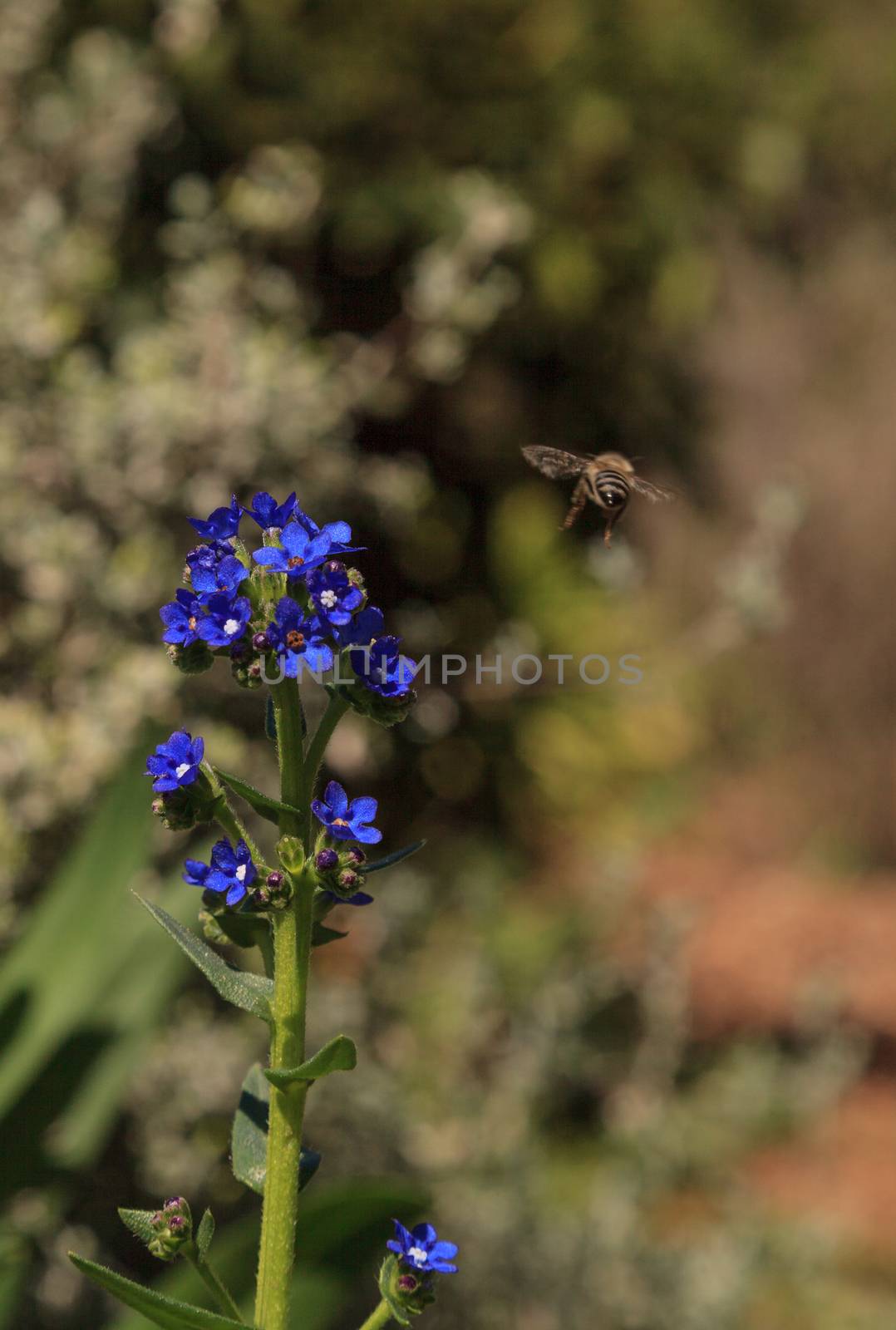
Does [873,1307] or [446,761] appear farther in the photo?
[446,761]

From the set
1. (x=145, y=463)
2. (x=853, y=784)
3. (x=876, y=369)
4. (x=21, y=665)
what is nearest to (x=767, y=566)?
(x=145, y=463)

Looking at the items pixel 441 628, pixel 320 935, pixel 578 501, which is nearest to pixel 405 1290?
pixel 320 935

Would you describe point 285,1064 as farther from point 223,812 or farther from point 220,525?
point 220,525

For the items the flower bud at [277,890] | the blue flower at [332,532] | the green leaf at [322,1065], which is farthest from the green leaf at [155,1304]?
the blue flower at [332,532]

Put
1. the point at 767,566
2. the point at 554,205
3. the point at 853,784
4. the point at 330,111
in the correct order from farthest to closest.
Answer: the point at 853,784
the point at 554,205
the point at 330,111
the point at 767,566

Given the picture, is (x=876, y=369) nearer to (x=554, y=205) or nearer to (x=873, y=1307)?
(x=554, y=205)
